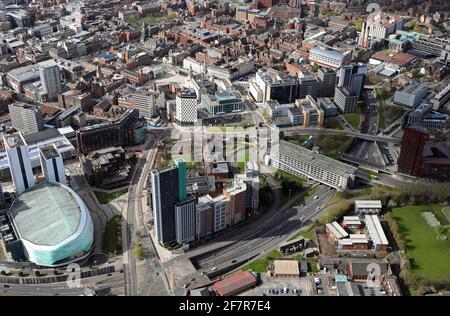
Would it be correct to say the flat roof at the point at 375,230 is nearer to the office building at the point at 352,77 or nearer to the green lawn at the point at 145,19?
the office building at the point at 352,77

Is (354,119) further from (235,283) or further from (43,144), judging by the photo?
(43,144)

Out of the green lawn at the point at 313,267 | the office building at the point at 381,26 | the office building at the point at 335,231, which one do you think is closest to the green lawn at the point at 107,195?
the green lawn at the point at 313,267

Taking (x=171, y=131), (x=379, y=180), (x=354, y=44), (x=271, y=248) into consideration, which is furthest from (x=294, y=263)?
(x=354, y=44)

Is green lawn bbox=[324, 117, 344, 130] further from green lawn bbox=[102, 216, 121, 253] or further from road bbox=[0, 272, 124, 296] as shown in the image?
road bbox=[0, 272, 124, 296]

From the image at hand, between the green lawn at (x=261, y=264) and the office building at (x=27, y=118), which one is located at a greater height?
the office building at (x=27, y=118)

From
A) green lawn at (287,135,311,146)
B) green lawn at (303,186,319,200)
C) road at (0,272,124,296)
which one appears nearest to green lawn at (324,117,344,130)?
green lawn at (287,135,311,146)

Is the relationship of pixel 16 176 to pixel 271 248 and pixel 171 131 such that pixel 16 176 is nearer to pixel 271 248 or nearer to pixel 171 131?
pixel 171 131
